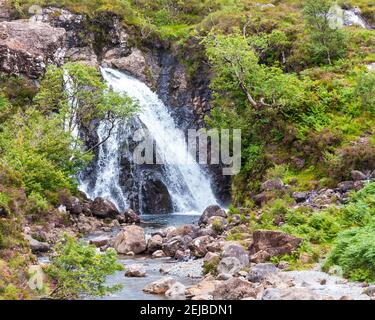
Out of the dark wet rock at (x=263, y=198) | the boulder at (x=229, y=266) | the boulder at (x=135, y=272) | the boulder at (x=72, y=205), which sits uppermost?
the dark wet rock at (x=263, y=198)

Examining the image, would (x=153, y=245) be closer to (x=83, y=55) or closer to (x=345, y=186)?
(x=345, y=186)

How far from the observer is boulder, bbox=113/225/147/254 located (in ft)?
69.1

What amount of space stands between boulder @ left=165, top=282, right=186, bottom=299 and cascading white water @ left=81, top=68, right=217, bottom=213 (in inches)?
843

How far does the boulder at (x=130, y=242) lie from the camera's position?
2106 cm

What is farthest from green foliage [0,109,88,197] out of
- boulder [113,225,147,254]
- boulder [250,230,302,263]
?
boulder [250,230,302,263]

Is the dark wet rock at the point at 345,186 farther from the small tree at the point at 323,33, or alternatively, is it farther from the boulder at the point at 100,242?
the small tree at the point at 323,33

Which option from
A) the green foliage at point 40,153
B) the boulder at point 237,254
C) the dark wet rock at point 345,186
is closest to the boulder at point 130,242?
the boulder at point 237,254

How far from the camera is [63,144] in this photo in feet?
95.8

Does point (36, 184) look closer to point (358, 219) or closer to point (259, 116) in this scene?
point (259, 116)

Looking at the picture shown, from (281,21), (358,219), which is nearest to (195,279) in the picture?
(358,219)

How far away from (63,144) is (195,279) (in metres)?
15.8

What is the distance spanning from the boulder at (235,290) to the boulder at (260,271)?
3.07ft

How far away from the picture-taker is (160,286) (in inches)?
567

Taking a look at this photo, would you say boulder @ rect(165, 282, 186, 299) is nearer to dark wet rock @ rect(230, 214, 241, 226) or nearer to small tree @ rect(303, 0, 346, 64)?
dark wet rock @ rect(230, 214, 241, 226)
